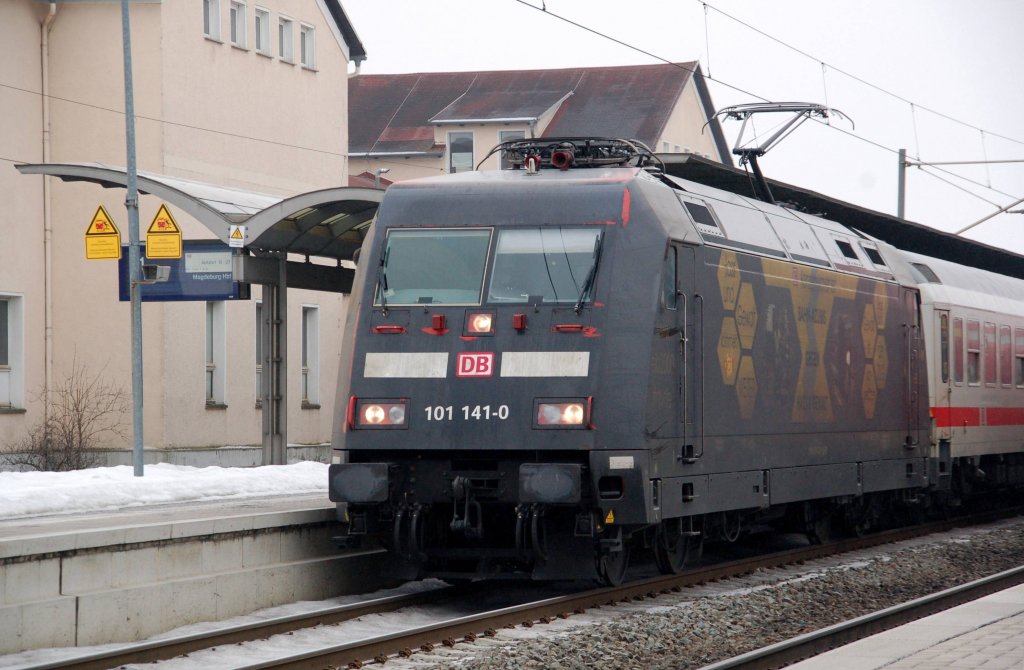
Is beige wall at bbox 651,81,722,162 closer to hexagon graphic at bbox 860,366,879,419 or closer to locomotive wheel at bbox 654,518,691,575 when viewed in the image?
hexagon graphic at bbox 860,366,879,419

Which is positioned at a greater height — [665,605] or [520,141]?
[520,141]

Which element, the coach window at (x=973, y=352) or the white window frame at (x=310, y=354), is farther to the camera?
Answer: the white window frame at (x=310, y=354)

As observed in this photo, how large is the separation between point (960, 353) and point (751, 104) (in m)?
4.69

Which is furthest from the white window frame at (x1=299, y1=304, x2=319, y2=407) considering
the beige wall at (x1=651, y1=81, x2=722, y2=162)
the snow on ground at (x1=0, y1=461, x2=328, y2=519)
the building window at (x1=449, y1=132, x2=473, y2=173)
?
the beige wall at (x1=651, y1=81, x2=722, y2=162)

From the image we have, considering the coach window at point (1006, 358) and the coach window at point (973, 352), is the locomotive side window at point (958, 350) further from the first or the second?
the coach window at point (1006, 358)

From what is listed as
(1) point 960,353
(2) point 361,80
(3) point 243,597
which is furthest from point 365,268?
(2) point 361,80

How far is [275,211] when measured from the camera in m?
18.8

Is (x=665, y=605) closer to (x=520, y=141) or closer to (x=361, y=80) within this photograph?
(x=520, y=141)

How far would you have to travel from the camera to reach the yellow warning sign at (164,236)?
1911 centimetres

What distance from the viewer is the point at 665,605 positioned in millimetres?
12648

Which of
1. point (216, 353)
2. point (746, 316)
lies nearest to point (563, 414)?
point (746, 316)

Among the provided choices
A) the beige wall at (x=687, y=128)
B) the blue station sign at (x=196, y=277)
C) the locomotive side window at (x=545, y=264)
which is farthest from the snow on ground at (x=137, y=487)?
the beige wall at (x=687, y=128)

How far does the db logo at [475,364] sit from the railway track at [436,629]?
1787mm

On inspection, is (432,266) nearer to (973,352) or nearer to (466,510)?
(466,510)
